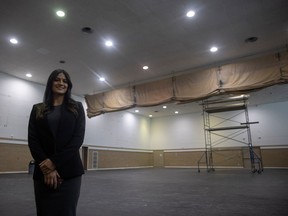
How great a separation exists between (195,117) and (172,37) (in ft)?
38.4

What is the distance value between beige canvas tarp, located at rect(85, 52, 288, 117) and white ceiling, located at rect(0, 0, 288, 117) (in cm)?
75

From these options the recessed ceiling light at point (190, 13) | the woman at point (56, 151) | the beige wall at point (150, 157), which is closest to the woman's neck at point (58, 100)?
the woman at point (56, 151)

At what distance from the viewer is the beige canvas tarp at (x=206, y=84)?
273 inches

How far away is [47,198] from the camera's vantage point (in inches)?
50.6

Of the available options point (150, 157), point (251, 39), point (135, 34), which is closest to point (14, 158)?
point (135, 34)

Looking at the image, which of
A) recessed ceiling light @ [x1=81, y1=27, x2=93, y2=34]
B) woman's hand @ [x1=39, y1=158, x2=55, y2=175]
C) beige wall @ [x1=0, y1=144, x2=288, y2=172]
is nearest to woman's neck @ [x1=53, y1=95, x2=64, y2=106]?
woman's hand @ [x1=39, y1=158, x2=55, y2=175]

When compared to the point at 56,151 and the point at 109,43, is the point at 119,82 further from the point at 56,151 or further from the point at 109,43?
the point at 56,151

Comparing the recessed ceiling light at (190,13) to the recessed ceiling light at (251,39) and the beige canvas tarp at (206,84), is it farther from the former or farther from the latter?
the beige canvas tarp at (206,84)

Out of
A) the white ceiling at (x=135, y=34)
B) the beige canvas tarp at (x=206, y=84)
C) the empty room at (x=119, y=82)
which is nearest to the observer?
the empty room at (x=119, y=82)

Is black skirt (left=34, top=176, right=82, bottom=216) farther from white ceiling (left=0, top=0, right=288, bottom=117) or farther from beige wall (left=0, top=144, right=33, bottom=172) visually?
beige wall (left=0, top=144, right=33, bottom=172)

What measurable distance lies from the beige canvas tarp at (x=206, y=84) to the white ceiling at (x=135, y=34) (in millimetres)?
749

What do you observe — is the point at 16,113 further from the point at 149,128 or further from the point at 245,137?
the point at 245,137

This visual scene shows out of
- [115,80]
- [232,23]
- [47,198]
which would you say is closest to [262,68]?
[232,23]

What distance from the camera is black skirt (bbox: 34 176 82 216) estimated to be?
1281mm
